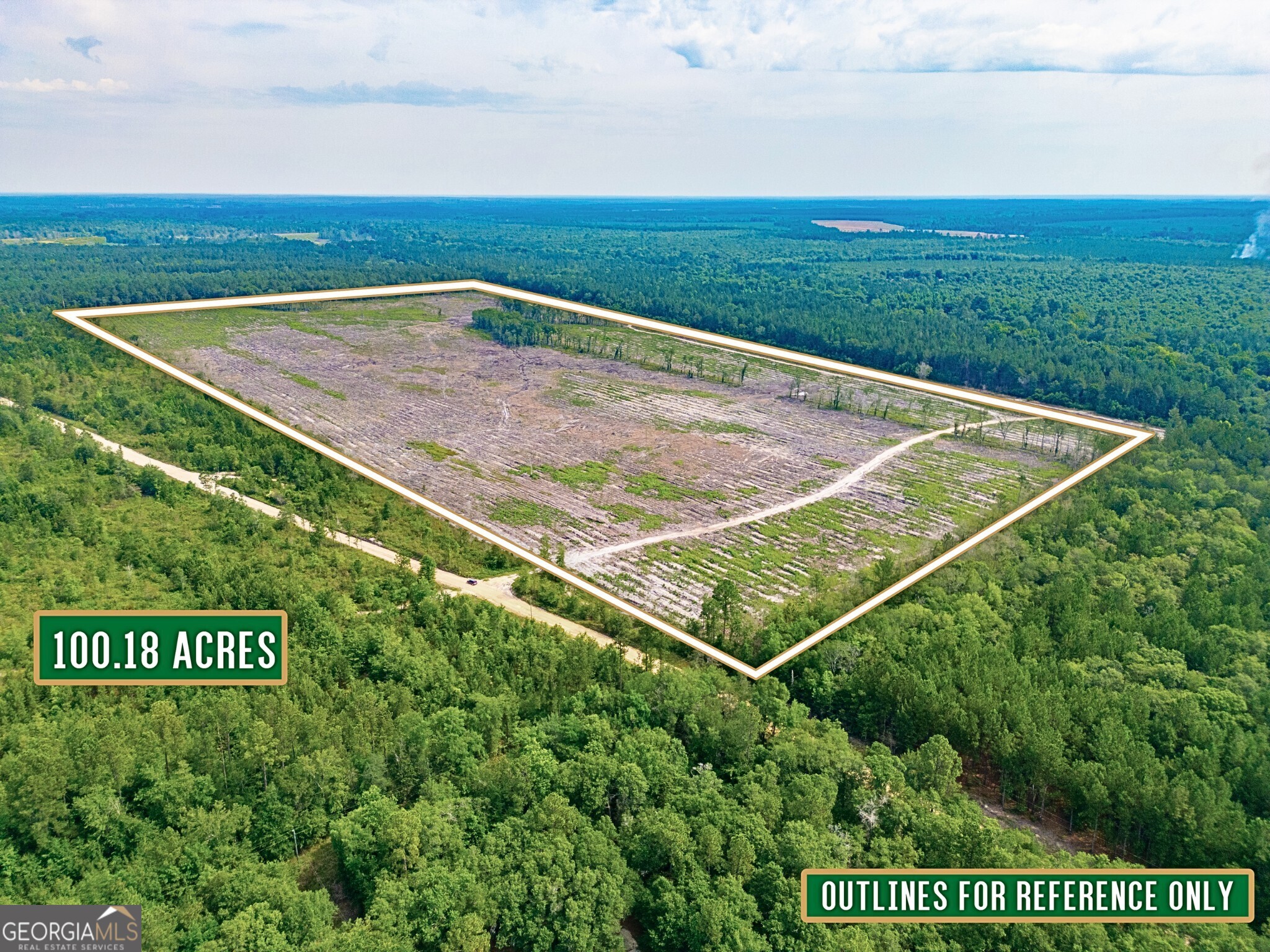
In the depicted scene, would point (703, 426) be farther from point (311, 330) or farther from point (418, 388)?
point (311, 330)

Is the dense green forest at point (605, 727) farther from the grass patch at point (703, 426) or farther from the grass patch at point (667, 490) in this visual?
the grass patch at point (667, 490)

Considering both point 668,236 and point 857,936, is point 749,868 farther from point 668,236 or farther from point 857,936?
point 668,236

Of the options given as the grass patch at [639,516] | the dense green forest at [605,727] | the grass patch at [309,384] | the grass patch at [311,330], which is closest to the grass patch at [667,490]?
the grass patch at [639,516]

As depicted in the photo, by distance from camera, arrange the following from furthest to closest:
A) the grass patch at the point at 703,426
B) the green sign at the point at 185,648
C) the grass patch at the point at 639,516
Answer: the green sign at the point at 185,648, the grass patch at the point at 703,426, the grass patch at the point at 639,516

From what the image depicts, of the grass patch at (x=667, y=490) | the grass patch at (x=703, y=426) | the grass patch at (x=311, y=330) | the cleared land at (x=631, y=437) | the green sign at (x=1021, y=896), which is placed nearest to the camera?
the cleared land at (x=631, y=437)

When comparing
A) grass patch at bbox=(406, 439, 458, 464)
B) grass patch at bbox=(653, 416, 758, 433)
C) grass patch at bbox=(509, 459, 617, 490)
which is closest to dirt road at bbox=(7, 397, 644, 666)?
grass patch at bbox=(653, 416, 758, 433)

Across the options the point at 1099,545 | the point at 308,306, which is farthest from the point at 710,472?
the point at 1099,545
